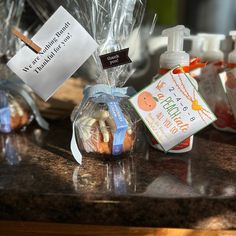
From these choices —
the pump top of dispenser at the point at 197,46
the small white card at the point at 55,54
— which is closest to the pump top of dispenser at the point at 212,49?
the pump top of dispenser at the point at 197,46

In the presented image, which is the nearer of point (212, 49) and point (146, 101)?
point (146, 101)

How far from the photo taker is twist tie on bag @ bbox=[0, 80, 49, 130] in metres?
0.76

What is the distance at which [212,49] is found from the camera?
0.81 metres

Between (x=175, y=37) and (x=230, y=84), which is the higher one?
(x=175, y=37)

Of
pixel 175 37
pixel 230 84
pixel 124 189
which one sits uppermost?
pixel 175 37

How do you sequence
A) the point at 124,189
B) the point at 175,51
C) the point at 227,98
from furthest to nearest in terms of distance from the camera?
the point at 227,98 → the point at 175,51 → the point at 124,189

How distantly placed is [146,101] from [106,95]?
0.07 meters

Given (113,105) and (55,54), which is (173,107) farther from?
(55,54)

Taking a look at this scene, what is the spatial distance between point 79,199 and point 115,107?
0.18 meters

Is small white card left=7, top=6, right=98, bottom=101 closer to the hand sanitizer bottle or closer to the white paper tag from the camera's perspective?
the hand sanitizer bottle

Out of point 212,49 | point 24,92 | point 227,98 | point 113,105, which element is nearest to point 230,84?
point 227,98

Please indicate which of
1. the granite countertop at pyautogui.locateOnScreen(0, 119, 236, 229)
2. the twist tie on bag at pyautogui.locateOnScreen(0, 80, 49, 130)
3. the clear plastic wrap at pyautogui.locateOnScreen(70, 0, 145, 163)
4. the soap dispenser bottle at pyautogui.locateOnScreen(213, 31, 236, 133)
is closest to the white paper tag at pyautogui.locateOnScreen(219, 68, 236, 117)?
the soap dispenser bottle at pyautogui.locateOnScreen(213, 31, 236, 133)

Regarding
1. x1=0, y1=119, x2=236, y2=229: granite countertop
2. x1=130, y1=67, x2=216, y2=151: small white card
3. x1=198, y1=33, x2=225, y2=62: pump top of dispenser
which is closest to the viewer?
x1=0, y1=119, x2=236, y2=229: granite countertop

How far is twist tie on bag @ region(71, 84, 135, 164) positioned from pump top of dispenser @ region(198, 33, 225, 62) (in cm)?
28
